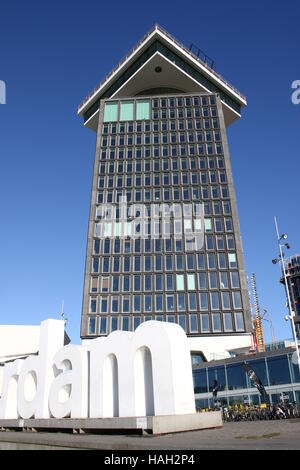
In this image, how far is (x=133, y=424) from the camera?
1745cm

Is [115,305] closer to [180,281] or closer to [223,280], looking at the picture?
[180,281]

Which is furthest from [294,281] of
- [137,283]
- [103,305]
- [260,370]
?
[260,370]

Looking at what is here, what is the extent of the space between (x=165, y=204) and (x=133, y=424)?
53.1 m

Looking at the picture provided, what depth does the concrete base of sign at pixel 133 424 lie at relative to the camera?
16.9 meters

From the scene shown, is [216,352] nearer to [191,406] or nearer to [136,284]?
[136,284]

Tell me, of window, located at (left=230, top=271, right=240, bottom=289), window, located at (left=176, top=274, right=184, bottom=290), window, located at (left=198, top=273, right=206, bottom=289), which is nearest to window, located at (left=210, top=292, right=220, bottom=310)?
window, located at (left=198, top=273, right=206, bottom=289)

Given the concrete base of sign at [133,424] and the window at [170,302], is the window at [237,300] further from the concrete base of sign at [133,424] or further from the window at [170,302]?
the concrete base of sign at [133,424]

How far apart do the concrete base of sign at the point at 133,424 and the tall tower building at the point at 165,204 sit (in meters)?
36.6

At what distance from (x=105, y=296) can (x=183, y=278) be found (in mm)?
12667

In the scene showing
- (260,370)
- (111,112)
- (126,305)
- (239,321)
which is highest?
(111,112)

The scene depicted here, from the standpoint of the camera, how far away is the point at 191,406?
19375 mm

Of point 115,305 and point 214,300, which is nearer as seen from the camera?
point 214,300
